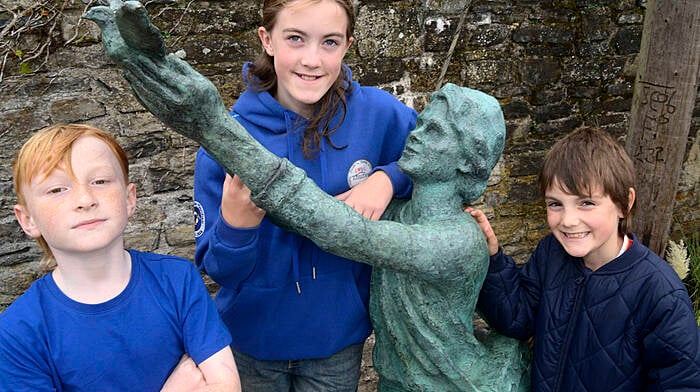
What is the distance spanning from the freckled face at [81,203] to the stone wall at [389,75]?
1856mm

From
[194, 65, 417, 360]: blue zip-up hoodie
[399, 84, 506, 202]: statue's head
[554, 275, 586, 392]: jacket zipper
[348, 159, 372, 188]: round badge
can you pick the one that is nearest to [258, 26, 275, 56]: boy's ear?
[194, 65, 417, 360]: blue zip-up hoodie

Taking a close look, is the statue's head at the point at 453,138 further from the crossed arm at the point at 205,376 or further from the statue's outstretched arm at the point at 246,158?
the crossed arm at the point at 205,376

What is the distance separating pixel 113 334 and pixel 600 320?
1.36 meters

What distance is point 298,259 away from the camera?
1871 mm

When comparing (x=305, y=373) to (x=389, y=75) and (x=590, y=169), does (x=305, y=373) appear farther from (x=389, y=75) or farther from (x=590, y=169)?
(x=389, y=75)

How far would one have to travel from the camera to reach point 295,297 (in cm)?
193

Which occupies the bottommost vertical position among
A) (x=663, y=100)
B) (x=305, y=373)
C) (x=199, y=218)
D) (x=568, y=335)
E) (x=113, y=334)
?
(x=305, y=373)

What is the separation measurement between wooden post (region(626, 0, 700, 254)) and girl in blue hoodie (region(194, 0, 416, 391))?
1690 mm

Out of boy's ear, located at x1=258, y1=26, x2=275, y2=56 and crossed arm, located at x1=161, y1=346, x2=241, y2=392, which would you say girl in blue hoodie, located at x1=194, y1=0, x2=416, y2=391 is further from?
crossed arm, located at x1=161, y1=346, x2=241, y2=392

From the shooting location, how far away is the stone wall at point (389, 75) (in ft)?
10.2

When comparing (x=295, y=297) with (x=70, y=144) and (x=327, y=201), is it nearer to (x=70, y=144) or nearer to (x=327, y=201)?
(x=327, y=201)

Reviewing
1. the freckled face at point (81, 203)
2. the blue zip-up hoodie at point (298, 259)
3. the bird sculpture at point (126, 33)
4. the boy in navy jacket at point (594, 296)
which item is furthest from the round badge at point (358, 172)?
the bird sculpture at point (126, 33)

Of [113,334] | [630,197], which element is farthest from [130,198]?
[630,197]

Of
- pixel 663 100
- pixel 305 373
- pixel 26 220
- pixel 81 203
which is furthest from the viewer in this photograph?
pixel 663 100
